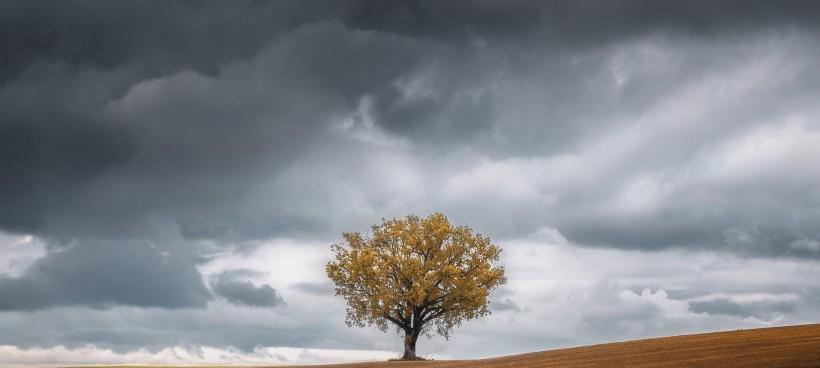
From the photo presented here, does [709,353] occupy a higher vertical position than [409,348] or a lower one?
lower

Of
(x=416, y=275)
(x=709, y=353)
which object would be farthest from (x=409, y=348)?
(x=709, y=353)

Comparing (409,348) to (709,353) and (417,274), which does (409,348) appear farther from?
(709,353)

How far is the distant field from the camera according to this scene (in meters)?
39.4

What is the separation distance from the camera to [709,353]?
152ft

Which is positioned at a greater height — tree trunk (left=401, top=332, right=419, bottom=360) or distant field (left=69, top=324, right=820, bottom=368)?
tree trunk (left=401, top=332, right=419, bottom=360)

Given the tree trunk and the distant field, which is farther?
the tree trunk

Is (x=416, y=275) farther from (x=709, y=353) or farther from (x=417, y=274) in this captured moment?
(x=709, y=353)

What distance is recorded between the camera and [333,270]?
266ft

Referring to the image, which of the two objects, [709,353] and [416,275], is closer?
[709,353]

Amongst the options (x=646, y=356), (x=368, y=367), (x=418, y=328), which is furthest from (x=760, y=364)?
(x=418, y=328)

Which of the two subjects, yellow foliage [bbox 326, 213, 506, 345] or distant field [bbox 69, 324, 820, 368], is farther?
yellow foliage [bbox 326, 213, 506, 345]

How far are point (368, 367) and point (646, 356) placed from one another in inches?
1164

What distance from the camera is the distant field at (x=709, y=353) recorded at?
39.4 metres

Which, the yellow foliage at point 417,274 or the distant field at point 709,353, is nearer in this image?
the distant field at point 709,353
